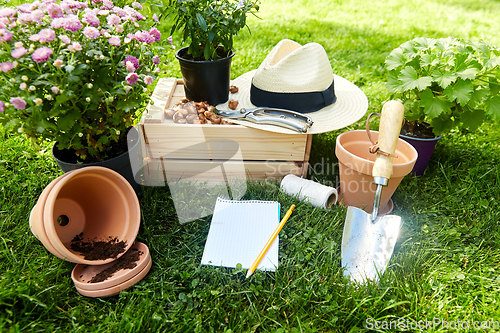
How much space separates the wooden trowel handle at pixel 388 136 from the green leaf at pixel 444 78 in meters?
0.36

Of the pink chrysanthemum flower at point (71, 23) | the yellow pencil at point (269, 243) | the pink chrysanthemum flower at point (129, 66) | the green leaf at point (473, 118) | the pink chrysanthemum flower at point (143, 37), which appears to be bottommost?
the yellow pencil at point (269, 243)

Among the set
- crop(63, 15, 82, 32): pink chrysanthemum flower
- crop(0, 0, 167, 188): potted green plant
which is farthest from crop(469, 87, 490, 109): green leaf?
crop(63, 15, 82, 32): pink chrysanthemum flower

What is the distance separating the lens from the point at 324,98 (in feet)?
6.22

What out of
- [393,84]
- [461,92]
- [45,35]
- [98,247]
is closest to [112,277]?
[98,247]

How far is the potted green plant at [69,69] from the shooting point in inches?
46.3

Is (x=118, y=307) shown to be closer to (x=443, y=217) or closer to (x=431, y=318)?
(x=431, y=318)

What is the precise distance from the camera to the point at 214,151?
1.86m

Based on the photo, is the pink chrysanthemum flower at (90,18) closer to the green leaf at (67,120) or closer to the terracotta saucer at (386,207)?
the green leaf at (67,120)

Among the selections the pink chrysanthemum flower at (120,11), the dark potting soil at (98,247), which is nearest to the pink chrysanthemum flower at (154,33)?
the pink chrysanthemum flower at (120,11)

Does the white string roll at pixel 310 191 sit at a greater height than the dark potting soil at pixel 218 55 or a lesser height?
lesser

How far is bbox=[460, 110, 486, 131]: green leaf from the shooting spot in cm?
179

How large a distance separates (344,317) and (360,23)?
413cm

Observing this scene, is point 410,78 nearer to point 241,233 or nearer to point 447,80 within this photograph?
point 447,80

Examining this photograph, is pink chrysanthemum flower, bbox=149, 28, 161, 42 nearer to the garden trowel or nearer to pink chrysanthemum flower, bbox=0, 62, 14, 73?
pink chrysanthemum flower, bbox=0, 62, 14, 73
